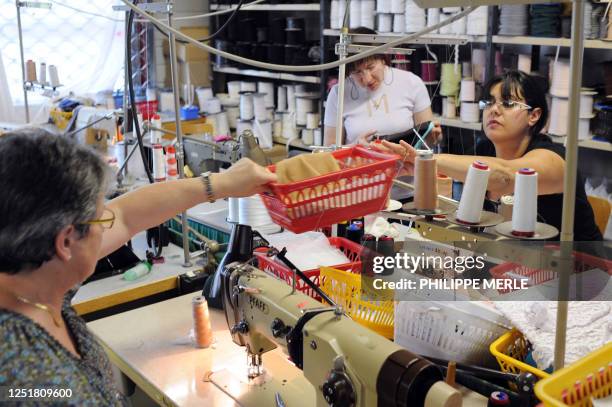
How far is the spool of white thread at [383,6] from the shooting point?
14.8 feet

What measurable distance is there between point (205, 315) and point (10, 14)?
4431mm

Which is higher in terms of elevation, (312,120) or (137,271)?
(312,120)

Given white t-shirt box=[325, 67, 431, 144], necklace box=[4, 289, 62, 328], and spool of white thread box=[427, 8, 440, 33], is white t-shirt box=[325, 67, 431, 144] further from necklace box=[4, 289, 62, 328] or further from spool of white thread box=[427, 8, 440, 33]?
necklace box=[4, 289, 62, 328]

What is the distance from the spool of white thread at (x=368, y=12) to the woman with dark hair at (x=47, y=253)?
147 inches

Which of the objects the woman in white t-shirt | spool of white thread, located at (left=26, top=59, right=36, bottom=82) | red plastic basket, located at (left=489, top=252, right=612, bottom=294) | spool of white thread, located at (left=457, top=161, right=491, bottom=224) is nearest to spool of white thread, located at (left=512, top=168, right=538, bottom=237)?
spool of white thread, located at (left=457, top=161, right=491, bottom=224)

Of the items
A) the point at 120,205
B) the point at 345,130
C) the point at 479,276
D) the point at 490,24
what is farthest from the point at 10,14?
the point at 479,276

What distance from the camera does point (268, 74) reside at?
579 centimetres

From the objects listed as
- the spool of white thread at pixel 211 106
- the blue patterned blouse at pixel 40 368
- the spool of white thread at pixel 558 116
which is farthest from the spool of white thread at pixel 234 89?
the blue patterned blouse at pixel 40 368

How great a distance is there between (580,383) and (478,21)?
3221 mm

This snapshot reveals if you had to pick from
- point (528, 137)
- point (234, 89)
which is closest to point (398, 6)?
point (234, 89)

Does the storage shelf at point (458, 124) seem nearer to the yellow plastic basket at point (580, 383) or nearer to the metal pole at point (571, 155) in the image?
the yellow plastic basket at point (580, 383)

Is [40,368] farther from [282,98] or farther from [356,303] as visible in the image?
[282,98]

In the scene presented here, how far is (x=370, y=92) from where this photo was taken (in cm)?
379

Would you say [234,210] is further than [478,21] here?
No
